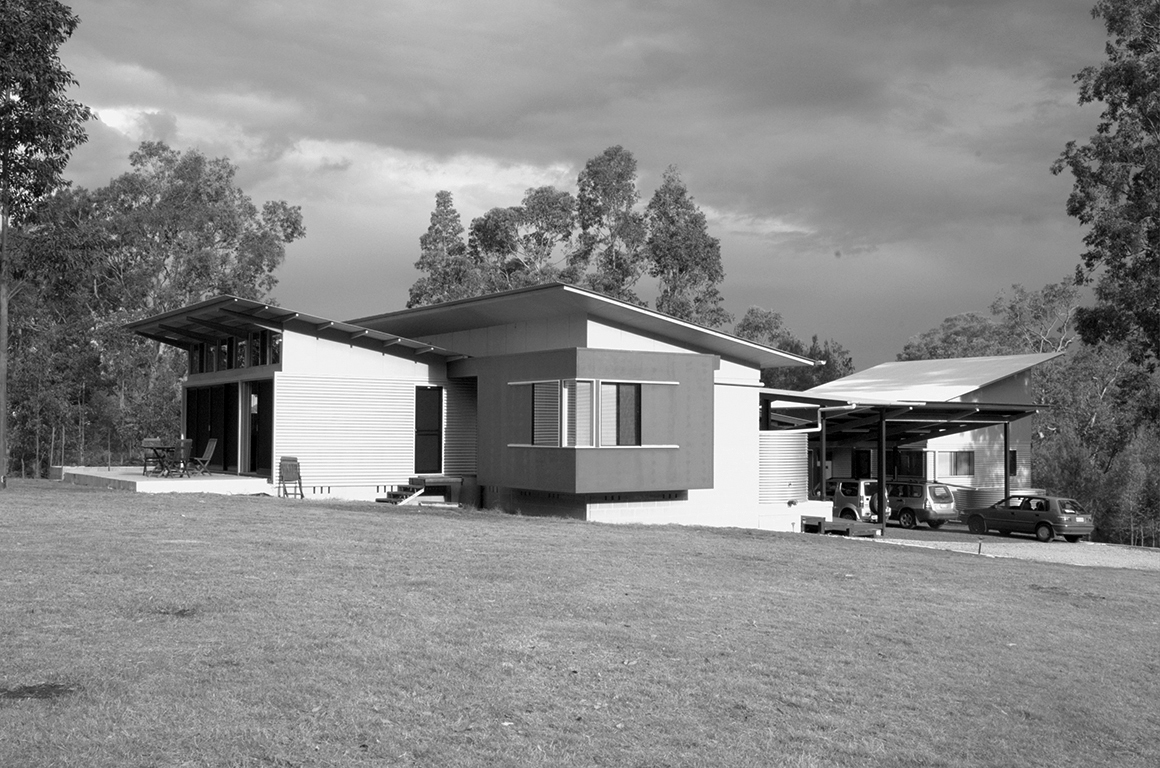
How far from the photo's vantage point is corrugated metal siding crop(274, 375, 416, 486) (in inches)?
925

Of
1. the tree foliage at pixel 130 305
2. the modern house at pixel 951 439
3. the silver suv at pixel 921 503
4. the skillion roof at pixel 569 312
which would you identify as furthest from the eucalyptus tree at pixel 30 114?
the silver suv at pixel 921 503

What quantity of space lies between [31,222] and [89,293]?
18872 millimetres

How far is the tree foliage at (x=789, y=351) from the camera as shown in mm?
58094

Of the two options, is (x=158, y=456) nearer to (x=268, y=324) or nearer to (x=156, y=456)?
(x=156, y=456)

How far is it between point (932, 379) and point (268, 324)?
24.8 metres

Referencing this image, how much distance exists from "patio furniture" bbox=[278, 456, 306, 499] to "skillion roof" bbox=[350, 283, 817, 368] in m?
4.56

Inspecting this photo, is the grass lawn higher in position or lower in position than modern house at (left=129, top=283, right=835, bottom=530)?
lower

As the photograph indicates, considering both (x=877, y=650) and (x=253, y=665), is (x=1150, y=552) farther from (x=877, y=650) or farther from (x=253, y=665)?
(x=253, y=665)

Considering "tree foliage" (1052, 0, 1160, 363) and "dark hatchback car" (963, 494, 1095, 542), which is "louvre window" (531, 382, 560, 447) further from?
"tree foliage" (1052, 0, 1160, 363)

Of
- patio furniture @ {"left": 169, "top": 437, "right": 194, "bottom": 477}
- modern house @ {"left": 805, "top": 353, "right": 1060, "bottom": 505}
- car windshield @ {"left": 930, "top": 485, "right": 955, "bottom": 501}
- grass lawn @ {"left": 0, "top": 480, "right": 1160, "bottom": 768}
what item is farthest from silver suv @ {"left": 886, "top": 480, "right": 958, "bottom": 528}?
patio furniture @ {"left": 169, "top": 437, "right": 194, "bottom": 477}

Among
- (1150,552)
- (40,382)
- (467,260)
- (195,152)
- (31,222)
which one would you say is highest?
(195,152)

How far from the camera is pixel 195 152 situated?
44.2 meters

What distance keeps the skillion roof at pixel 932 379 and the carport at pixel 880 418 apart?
158cm

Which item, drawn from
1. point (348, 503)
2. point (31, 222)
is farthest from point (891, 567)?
point (31, 222)
